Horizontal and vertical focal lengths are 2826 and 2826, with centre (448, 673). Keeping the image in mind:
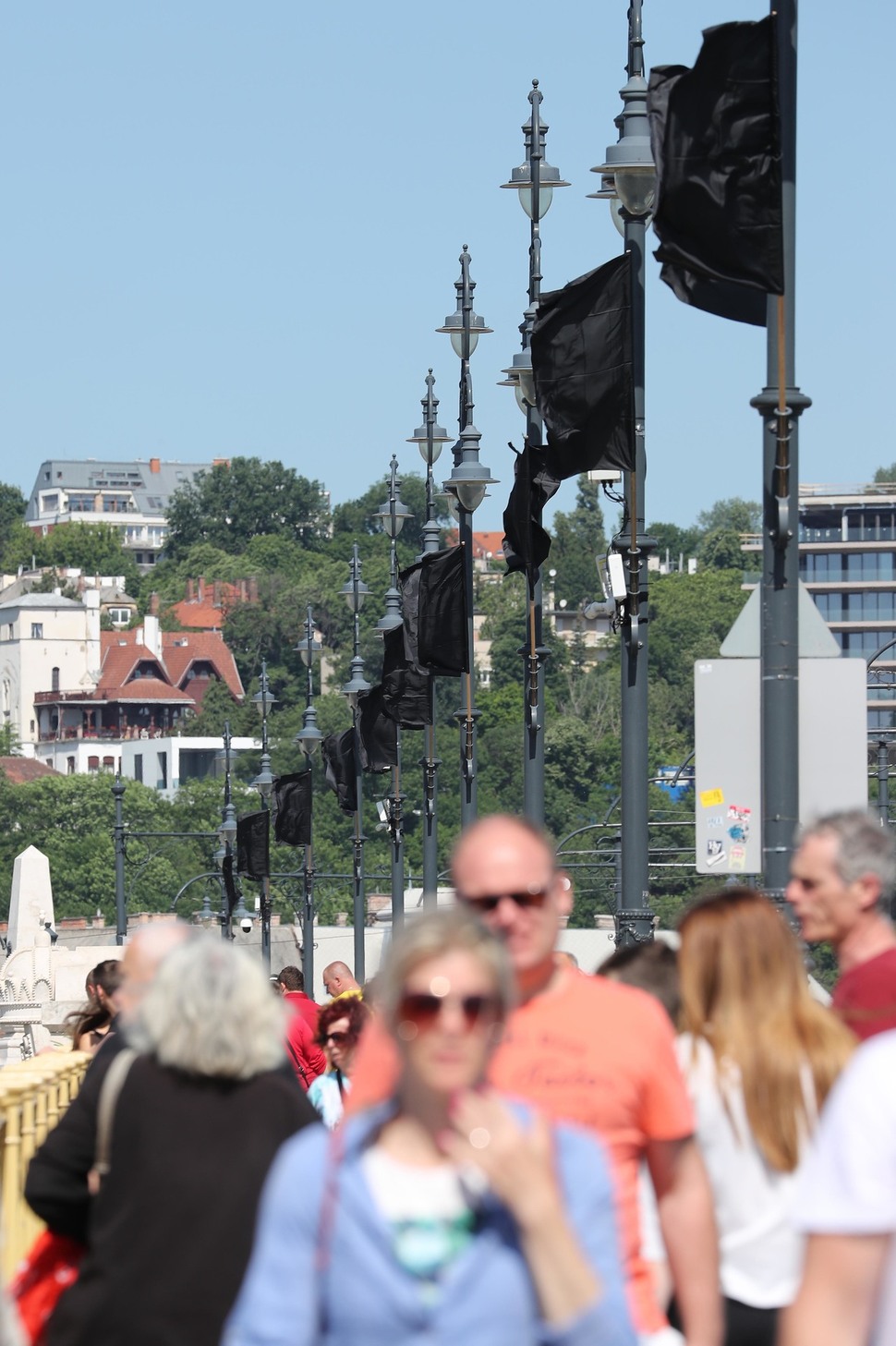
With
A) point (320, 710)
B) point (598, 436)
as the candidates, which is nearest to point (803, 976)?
point (598, 436)

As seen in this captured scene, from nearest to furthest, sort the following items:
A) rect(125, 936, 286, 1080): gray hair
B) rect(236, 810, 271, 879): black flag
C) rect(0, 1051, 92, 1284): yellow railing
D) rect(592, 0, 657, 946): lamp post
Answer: rect(125, 936, 286, 1080): gray hair → rect(0, 1051, 92, 1284): yellow railing → rect(592, 0, 657, 946): lamp post → rect(236, 810, 271, 879): black flag

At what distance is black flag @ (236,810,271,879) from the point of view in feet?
164

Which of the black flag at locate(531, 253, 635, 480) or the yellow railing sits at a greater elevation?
the black flag at locate(531, 253, 635, 480)

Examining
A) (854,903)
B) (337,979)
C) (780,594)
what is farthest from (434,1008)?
(337,979)

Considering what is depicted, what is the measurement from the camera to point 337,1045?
35.5 ft

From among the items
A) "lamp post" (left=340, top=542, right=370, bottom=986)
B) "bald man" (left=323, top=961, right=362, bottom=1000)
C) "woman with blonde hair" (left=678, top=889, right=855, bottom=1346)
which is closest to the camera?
"woman with blonde hair" (left=678, top=889, right=855, bottom=1346)

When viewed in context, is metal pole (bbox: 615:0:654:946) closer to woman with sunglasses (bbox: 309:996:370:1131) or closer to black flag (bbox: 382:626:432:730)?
woman with sunglasses (bbox: 309:996:370:1131)

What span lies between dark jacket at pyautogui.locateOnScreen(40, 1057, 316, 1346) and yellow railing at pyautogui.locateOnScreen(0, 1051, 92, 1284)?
2078 millimetres

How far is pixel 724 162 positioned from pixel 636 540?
17.4ft

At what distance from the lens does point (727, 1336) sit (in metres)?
6.02

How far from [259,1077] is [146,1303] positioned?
0.51 metres

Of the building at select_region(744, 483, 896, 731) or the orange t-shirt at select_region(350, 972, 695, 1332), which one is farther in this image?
the building at select_region(744, 483, 896, 731)

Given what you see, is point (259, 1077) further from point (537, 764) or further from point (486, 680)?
point (486, 680)

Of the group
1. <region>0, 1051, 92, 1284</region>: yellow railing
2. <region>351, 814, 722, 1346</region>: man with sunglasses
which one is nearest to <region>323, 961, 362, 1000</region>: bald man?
<region>0, 1051, 92, 1284</region>: yellow railing
